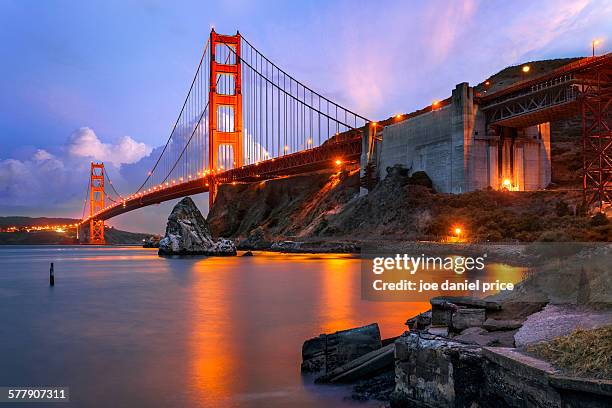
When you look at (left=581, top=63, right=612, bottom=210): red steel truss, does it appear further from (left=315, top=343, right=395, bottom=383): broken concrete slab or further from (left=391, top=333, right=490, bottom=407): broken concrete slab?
(left=391, top=333, right=490, bottom=407): broken concrete slab

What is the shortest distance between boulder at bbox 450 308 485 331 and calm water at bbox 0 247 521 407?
1900 millimetres

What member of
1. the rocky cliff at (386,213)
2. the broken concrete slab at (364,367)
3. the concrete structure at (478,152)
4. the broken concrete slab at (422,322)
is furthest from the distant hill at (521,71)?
the broken concrete slab at (364,367)

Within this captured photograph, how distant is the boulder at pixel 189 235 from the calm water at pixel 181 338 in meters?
23.1

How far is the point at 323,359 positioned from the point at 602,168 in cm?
3070

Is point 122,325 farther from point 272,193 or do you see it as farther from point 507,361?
point 272,193

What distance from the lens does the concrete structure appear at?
1713 inches

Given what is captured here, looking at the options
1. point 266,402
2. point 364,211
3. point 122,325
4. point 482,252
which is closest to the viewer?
point 266,402

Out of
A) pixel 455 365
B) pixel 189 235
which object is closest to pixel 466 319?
pixel 455 365

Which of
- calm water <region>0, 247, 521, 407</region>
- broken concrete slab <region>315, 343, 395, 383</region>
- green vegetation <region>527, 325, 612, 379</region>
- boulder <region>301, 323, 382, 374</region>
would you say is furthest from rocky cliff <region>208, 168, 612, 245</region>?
green vegetation <region>527, 325, 612, 379</region>

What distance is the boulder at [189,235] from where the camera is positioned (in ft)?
147

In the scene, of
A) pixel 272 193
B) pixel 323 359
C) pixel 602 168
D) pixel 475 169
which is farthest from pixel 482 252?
pixel 272 193

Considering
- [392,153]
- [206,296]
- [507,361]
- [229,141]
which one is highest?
[229,141]

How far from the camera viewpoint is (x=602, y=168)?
3186 cm

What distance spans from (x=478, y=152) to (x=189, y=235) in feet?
84.1
